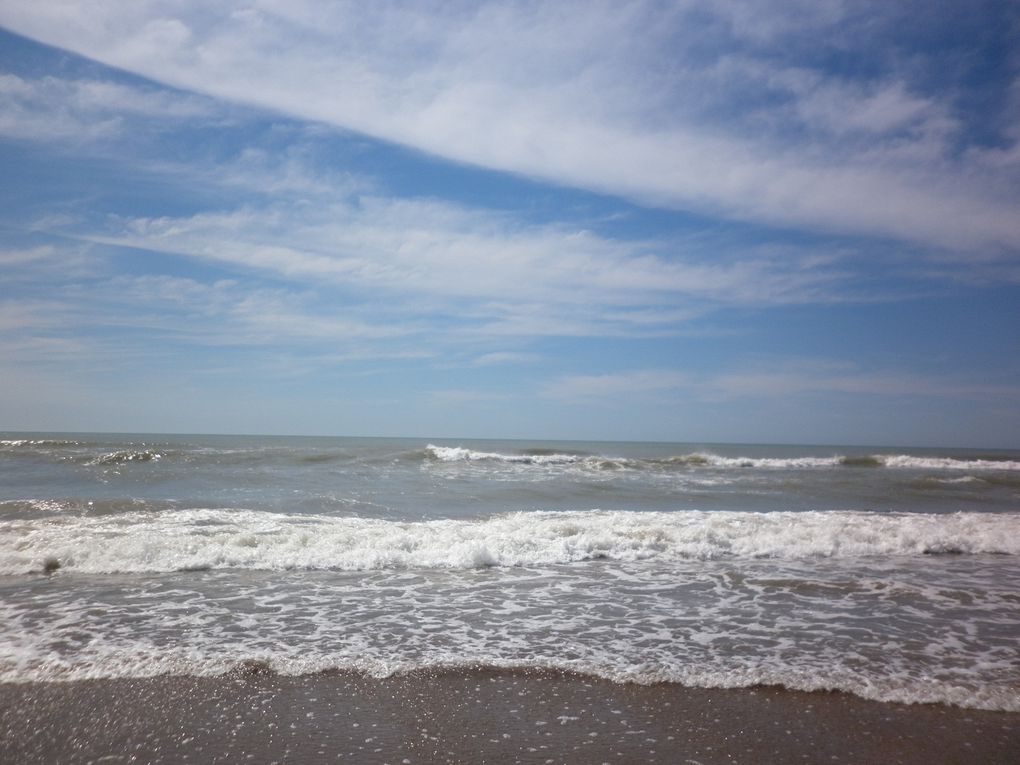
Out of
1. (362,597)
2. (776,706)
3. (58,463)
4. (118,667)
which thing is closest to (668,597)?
(776,706)

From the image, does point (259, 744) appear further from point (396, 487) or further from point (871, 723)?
point (396, 487)

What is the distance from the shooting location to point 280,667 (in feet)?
17.1

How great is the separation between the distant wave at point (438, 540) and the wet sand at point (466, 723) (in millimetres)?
4439

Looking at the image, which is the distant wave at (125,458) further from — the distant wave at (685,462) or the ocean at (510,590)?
the distant wave at (685,462)

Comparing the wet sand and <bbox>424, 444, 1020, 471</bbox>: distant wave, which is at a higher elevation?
<bbox>424, 444, 1020, 471</bbox>: distant wave

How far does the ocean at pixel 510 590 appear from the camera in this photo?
17.5 feet

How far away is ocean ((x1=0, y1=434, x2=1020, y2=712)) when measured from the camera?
5348 millimetres

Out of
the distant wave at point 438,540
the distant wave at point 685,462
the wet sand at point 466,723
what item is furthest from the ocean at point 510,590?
the distant wave at point 685,462

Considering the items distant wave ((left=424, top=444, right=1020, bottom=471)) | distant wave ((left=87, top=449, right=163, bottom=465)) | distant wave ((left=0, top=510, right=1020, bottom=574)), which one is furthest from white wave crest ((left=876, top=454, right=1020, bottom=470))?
distant wave ((left=87, top=449, right=163, bottom=465))

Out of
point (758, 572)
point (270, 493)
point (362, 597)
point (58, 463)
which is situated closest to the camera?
point (362, 597)

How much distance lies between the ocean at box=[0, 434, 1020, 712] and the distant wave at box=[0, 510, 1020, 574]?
0.16 feet

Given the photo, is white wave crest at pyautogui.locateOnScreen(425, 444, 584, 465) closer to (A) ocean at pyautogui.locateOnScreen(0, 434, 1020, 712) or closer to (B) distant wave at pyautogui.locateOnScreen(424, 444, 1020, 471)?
(B) distant wave at pyautogui.locateOnScreen(424, 444, 1020, 471)

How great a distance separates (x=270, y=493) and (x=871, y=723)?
15.7 meters

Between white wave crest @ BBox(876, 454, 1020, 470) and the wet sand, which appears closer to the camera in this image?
the wet sand
